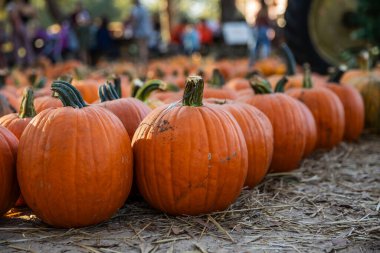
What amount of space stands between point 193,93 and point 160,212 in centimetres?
68

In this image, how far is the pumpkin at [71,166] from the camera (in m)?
2.28

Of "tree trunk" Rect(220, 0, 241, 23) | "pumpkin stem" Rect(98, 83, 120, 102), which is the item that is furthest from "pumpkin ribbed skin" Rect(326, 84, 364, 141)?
"tree trunk" Rect(220, 0, 241, 23)

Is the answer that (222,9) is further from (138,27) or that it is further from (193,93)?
(193,93)

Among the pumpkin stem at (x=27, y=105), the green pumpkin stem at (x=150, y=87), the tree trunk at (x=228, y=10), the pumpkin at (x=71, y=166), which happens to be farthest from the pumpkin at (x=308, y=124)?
the tree trunk at (x=228, y=10)

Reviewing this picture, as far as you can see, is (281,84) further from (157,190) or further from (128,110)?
(157,190)

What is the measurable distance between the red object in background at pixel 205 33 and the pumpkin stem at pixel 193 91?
63.4 feet

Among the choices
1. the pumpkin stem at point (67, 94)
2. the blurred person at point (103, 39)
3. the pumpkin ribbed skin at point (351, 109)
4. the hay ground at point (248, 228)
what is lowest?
the hay ground at point (248, 228)

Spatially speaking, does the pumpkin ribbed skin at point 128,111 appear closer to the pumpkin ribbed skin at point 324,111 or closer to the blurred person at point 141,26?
the pumpkin ribbed skin at point 324,111

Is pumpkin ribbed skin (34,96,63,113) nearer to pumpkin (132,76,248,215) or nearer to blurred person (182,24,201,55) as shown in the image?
pumpkin (132,76,248,215)

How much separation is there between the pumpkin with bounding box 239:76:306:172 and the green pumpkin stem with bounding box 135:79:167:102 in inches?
26.8

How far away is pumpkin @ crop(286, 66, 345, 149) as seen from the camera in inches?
158

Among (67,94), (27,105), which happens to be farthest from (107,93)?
(67,94)

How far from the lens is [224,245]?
7.12 feet

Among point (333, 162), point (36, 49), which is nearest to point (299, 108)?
point (333, 162)
